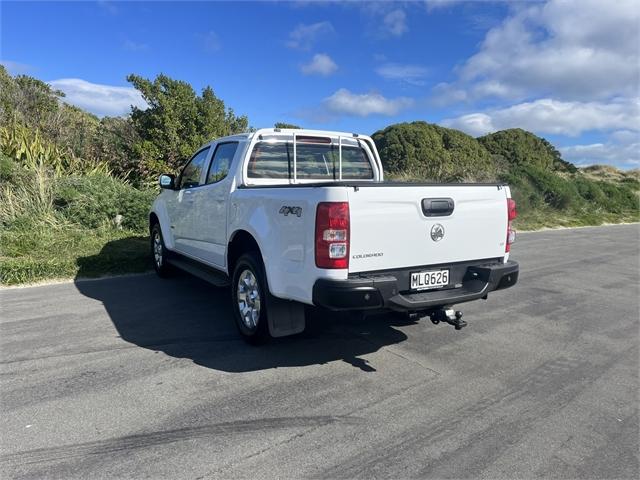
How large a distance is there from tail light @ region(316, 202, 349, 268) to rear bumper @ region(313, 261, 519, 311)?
0.16m

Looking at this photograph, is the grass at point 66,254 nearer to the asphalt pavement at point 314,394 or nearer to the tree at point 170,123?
the asphalt pavement at point 314,394

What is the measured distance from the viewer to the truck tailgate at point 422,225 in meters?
3.68

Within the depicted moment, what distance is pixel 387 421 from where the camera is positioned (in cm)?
336

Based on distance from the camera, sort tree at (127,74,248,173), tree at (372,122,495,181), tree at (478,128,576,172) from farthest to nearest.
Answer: tree at (478,128,576,172), tree at (372,122,495,181), tree at (127,74,248,173)

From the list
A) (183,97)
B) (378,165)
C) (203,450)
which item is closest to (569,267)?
(378,165)

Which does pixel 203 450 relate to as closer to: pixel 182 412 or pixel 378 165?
pixel 182 412

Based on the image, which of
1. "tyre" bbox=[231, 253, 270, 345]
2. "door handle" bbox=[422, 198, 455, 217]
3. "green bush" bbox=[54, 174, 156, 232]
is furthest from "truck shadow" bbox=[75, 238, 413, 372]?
"green bush" bbox=[54, 174, 156, 232]

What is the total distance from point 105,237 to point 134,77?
5827 mm

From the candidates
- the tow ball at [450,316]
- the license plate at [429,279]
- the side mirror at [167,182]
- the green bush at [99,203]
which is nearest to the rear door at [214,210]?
the side mirror at [167,182]

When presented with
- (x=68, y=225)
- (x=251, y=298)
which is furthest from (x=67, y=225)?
(x=251, y=298)

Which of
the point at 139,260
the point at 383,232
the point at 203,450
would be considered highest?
the point at 383,232

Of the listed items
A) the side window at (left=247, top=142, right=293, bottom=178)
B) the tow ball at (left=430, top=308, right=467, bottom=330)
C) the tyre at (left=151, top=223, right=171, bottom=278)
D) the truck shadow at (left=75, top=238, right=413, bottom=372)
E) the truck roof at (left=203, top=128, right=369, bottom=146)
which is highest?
the truck roof at (left=203, top=128, right=369, bottom=146)

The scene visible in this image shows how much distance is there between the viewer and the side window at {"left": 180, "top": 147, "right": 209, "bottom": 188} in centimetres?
627

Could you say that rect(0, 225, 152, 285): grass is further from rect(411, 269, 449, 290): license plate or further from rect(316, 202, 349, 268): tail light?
rect(411, 269, 449, 290): license plate
